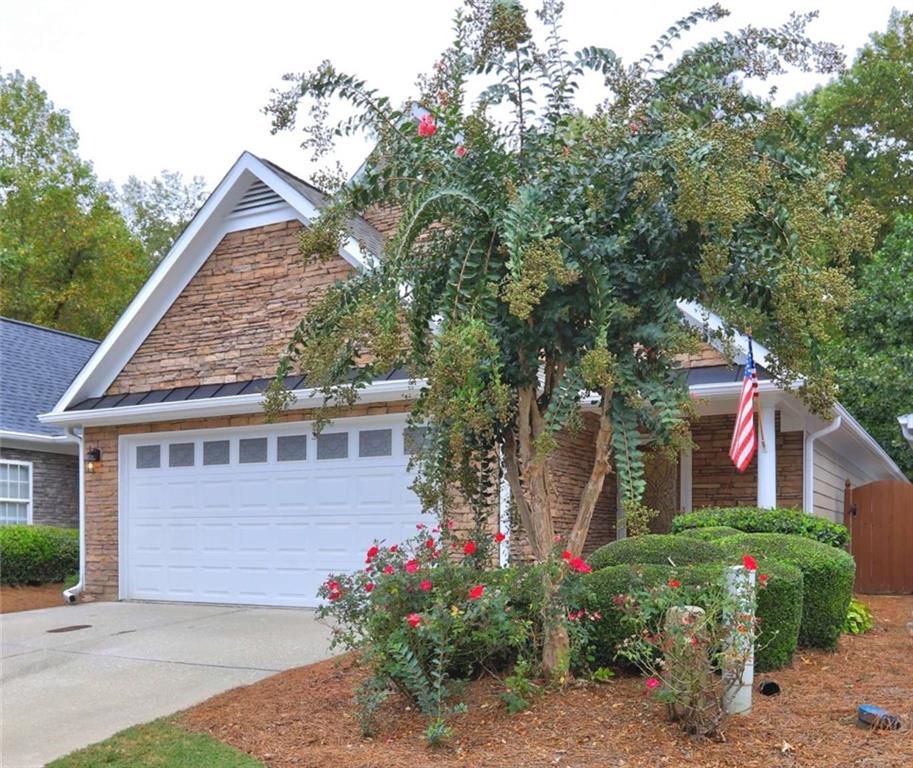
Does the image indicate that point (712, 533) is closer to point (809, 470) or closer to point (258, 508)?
point (809, 470)

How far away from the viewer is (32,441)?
15.8 m

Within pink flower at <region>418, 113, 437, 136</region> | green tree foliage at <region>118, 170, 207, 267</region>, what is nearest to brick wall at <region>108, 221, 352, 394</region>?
pink flower at <region>418, 113, 437, 136</region>

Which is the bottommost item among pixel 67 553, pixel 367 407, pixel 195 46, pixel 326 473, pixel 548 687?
pixel 67 553

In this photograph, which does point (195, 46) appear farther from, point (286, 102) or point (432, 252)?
point (432, 252)

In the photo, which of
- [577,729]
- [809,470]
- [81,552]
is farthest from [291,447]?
[577,729]

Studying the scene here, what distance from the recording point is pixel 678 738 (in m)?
4.66

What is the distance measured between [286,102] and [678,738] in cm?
437

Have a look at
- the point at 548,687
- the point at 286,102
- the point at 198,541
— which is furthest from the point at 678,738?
the point at 198,541

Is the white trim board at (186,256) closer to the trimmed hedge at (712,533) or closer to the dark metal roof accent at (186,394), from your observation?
the dark metal roof accent at (186,394)

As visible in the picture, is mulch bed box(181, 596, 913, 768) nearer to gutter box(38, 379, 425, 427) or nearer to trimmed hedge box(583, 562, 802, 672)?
trimmed hedge box(583, 562, 802, 672)

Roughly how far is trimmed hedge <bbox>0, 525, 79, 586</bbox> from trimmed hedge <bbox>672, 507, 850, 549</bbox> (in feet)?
33.3

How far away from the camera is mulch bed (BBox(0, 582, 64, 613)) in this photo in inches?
468

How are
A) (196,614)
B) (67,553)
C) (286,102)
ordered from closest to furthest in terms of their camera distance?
(286,102), (196,614), (67,553)

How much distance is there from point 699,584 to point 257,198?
8.14 m
